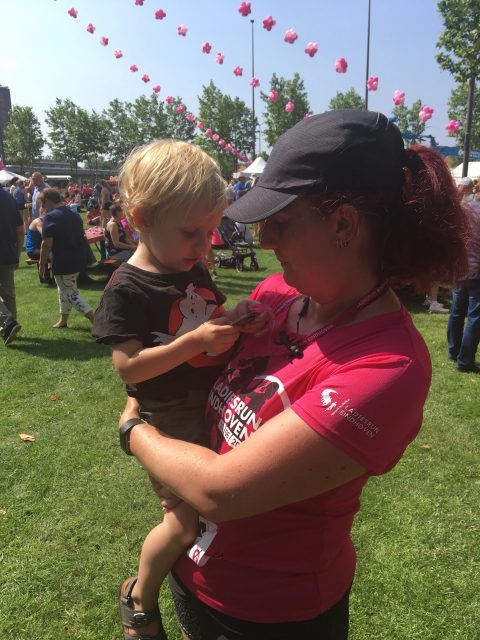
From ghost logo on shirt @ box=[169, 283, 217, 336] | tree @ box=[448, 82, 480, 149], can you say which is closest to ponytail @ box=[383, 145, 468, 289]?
ghost logo on shirt @ box=[169, 283, 217, 336]

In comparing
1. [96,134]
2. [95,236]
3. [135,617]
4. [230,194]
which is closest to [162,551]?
[135,617]

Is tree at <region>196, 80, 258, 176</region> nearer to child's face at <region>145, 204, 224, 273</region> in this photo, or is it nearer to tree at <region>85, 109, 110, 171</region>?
tree at <region>85, 109, 110, 171</region>

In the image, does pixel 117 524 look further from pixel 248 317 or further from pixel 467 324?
pixel 467 324

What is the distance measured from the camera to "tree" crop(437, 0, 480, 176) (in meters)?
15.9

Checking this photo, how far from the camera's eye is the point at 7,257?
6.86 m

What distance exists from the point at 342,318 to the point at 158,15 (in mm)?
13818

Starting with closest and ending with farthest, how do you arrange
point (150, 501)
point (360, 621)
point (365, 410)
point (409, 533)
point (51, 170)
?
point (365, 410) → point (360, 621) → point (409, 533) → point (150, 501) → point (51, 170)

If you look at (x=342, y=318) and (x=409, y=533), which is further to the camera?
(x=409, y=533)

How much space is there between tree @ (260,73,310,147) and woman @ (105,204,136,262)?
37.7m

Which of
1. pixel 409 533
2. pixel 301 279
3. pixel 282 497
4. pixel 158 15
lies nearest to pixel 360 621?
pixel 409 533

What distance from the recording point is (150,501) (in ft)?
11.9

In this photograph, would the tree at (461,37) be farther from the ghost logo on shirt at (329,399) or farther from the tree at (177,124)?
the tree at (177,124)

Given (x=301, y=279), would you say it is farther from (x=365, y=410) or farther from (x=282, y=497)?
(x=282, y=497)

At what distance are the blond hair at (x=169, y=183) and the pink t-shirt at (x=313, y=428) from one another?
0.53 metres
